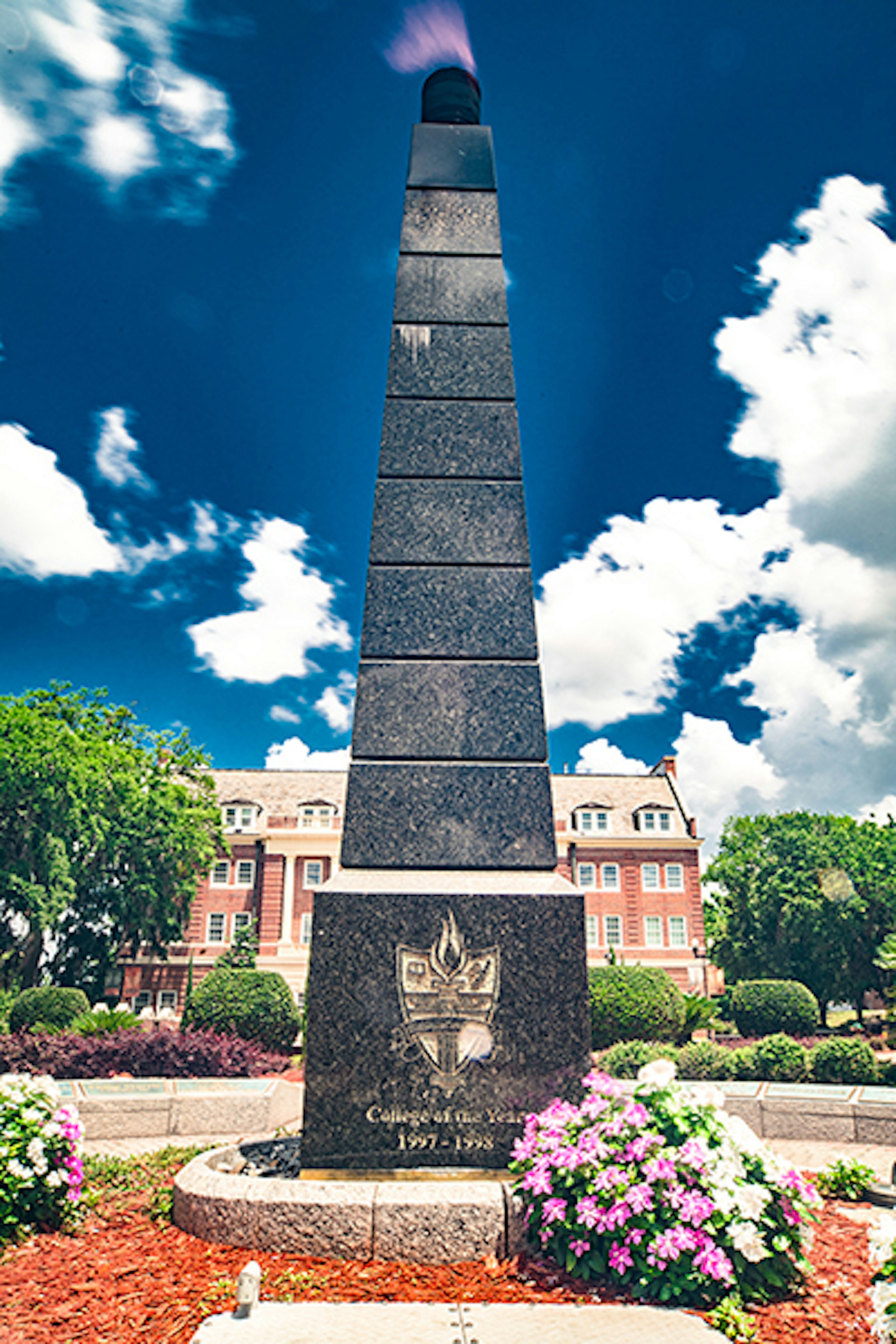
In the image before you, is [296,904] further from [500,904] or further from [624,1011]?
[500,904]

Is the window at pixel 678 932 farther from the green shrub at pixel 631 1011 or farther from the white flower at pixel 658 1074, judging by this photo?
the white flower at pixel 658 1074

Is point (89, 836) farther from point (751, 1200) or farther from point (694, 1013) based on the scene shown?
point (751, 1200)

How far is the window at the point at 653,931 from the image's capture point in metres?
45.0

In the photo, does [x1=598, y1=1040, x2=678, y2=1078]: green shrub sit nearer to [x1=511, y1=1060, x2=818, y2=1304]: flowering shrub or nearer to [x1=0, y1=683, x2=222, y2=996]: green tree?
[x1=511, y1=1060, x2=818, y2=1304]: flowering shrub

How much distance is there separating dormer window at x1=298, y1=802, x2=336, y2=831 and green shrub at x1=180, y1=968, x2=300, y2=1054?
92.2 feet

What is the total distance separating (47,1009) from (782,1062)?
47.9 ft

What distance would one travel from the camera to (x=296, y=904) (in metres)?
44.0

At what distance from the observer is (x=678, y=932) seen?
1783 inches

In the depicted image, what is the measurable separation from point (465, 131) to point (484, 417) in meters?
3.66

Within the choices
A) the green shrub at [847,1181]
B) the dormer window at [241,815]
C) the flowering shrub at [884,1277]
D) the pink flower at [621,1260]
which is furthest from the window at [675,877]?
the flowering shrub at [884,1277]

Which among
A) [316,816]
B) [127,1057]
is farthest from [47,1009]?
[316,816]

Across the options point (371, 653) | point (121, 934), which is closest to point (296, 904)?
point (121, 934)

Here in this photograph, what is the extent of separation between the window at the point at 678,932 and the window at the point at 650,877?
171 centimetres

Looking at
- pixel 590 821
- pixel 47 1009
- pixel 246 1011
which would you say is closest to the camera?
pixel 246 1011
